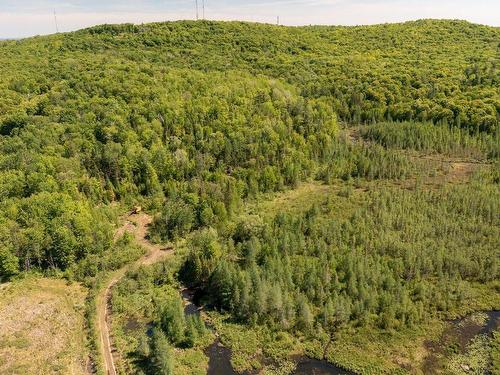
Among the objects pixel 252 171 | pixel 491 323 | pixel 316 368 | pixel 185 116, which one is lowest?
pixel 316 368

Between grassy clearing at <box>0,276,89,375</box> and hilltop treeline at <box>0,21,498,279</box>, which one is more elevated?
hilltop treeline at <box>0,21,498,279</box>

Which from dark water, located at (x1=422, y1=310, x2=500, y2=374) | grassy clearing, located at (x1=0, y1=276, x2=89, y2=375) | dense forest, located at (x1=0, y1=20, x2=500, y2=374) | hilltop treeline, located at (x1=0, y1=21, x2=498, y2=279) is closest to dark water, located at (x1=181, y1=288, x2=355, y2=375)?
dense forest, located at (x1=0, y1=20, x2=500, y2=374)

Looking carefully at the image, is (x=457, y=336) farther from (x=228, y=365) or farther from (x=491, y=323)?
(x=228, y=365)

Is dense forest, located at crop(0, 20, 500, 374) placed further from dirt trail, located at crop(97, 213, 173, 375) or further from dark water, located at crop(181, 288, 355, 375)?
dirt trail, located at crop(97, 213, 173, 375)

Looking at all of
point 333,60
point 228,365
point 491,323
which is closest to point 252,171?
point 228,365

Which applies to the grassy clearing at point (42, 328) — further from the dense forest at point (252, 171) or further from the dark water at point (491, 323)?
the dark water at point (491, 323)

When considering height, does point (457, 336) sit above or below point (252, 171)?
below

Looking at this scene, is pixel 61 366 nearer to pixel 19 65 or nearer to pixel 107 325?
pixel 107 325
